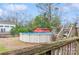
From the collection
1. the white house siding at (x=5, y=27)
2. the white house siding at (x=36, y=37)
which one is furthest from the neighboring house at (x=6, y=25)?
the white house siding at (x=36, y=37)

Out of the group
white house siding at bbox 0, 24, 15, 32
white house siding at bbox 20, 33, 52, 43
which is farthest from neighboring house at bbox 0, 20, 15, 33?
white house siding at bbox 20, 33, 52, 43

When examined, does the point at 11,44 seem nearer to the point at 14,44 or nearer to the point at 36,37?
the point at 14,44

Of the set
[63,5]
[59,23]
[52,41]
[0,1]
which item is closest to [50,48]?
[52,41]

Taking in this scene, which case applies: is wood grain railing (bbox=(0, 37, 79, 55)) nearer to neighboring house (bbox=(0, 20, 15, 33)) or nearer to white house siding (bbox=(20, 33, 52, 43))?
white house siding (bbox=(20, 33, 52, 43))

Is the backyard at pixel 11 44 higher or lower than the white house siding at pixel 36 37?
lower

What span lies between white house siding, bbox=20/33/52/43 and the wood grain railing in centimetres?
4

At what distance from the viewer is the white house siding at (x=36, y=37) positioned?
2.25 meters

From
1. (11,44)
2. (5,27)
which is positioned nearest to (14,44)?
(11,44)

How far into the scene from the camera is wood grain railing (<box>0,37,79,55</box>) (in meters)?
2.25

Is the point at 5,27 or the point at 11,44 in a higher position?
the point at 5,27

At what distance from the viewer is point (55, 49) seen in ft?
7.44

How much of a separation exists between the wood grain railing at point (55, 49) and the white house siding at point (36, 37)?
1.5 inches

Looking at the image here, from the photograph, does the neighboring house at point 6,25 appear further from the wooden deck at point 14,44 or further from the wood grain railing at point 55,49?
the wood grain railing at point 55,49

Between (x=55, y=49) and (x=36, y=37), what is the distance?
0.17m
